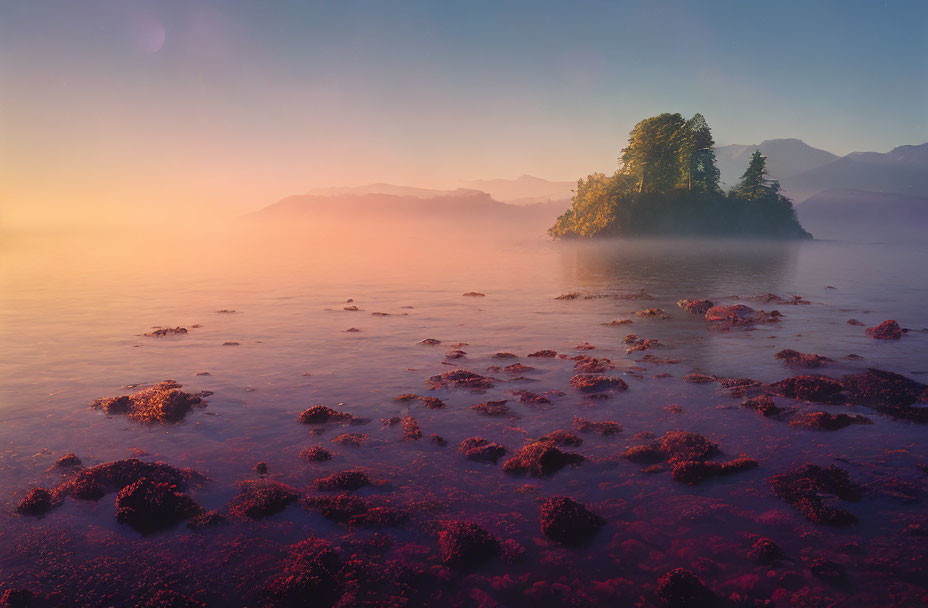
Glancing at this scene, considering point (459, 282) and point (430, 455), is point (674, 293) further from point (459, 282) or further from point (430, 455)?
point (430, 455)

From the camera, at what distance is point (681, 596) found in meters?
6.30

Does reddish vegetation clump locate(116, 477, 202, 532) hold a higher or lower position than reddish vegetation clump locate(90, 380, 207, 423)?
lower

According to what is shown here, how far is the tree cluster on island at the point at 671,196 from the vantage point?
113812 millimetres

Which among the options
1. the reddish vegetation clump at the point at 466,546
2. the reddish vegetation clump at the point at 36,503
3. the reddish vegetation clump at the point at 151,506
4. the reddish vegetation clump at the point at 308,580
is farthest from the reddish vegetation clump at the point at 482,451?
the reddish vegetation clump at the point at 36,503

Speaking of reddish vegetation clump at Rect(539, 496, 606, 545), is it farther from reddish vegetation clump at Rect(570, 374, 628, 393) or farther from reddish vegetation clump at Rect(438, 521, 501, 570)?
reddish vegetation clump at Rect(570, 374, 628, 393)

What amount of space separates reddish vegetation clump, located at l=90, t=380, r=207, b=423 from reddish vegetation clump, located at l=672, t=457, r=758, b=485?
12.6 meters

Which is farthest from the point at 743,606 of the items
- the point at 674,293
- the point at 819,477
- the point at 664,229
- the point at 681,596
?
the point at 664,229

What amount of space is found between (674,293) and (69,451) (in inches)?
1395

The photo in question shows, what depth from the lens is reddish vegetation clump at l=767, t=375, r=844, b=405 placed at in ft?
43.2

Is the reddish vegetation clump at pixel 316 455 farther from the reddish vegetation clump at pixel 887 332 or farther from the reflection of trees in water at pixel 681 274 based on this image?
the reflection of trees in water at pixel 681 274

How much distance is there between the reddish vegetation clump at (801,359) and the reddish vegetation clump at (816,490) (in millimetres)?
8692

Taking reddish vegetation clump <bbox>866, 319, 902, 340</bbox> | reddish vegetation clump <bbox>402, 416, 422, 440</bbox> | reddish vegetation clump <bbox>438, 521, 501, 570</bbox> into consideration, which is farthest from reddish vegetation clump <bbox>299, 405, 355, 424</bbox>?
reddish vegetation clump <bbox>866, 319, 902, 340</bbox>

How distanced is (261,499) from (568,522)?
18.4ft

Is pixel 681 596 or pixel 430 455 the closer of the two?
pixel 681 596
